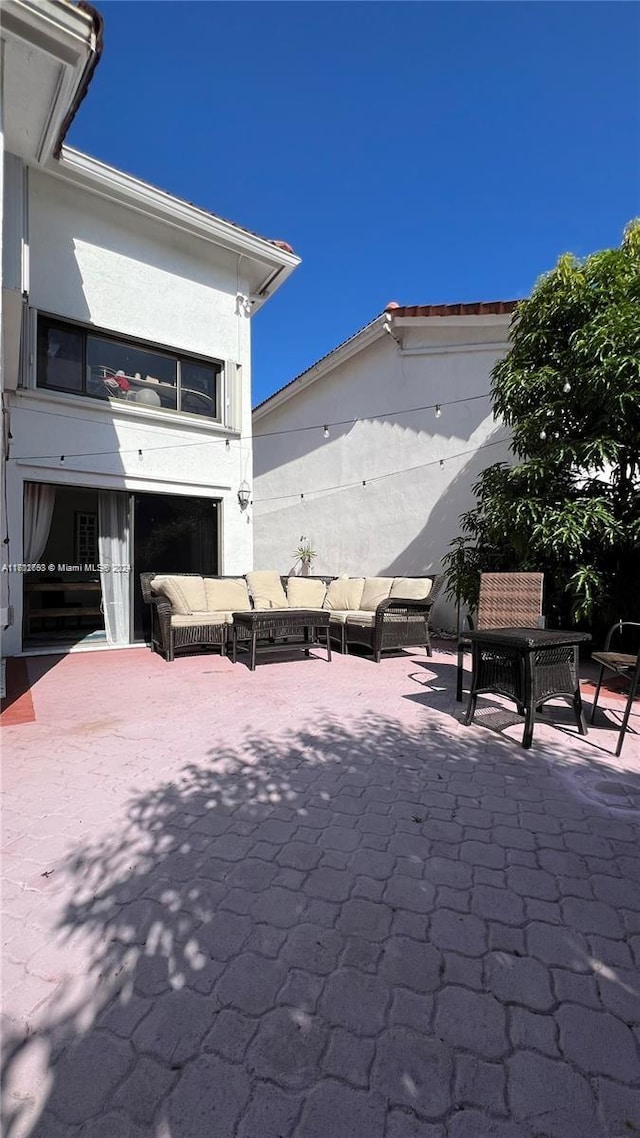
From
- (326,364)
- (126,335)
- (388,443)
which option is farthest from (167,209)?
(388,443)

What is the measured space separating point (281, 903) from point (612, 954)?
106 centimetres

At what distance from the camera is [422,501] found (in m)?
8.98

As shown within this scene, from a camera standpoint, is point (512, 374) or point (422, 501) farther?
point (422, 501)

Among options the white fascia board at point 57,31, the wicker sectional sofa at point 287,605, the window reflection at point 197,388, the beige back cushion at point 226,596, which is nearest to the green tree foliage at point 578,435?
the wicker sectional sofa at point 287,605

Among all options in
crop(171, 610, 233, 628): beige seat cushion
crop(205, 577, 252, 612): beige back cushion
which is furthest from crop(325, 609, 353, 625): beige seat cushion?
crop(171, 610, 233, 628): beige seat cushion

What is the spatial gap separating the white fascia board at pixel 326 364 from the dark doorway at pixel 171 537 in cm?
470

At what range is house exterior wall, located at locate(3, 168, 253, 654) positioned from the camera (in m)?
6.49

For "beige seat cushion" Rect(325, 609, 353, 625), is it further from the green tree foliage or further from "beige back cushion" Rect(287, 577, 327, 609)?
the green tree foliage

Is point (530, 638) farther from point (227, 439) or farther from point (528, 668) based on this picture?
point (227, 439)

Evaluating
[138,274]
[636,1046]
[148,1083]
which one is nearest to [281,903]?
[148,1083]

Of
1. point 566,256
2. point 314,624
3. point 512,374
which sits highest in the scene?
point 566,256

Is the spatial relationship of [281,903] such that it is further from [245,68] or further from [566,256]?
[245,68]

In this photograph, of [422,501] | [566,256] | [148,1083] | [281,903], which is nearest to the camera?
[148,1083]

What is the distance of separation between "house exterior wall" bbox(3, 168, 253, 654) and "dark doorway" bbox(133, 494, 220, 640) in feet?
0.73
